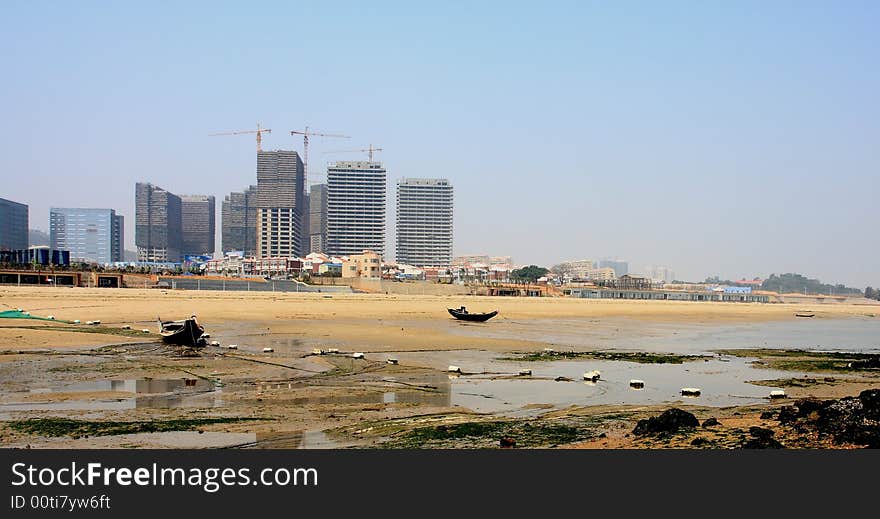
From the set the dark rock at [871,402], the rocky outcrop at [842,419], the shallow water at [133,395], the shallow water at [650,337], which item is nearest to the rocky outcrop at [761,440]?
the rocky outcrop at [842,419]

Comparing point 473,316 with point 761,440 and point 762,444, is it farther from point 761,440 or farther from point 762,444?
point 762,444

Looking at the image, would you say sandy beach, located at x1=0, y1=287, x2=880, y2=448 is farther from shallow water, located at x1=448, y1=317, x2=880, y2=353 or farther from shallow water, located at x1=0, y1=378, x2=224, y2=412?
shallow water, located at x1=448, y1=317, x2=880, y2=353

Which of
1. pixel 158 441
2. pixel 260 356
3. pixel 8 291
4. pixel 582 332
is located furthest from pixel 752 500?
pixel 8 291

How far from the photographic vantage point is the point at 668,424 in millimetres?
12469

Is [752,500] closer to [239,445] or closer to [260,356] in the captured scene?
[239,445]

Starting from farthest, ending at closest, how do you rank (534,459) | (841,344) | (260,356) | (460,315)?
(460,315) < (841,344) < (260,356) < (534,459)

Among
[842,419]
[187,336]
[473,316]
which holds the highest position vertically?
[842,419]

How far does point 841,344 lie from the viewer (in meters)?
41.8

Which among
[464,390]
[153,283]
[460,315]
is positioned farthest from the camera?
[153,283]

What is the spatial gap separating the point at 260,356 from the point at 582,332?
25.0 meters

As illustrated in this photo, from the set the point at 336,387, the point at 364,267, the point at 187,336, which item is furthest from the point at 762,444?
the point at 364,267

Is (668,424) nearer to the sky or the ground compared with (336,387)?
nearer to the sky

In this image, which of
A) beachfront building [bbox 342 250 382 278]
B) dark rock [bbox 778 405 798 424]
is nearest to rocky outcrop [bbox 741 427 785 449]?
dark rock [bbox 778 405 798 424]

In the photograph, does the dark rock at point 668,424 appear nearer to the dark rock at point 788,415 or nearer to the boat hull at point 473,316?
the dark rock at point 788,415
